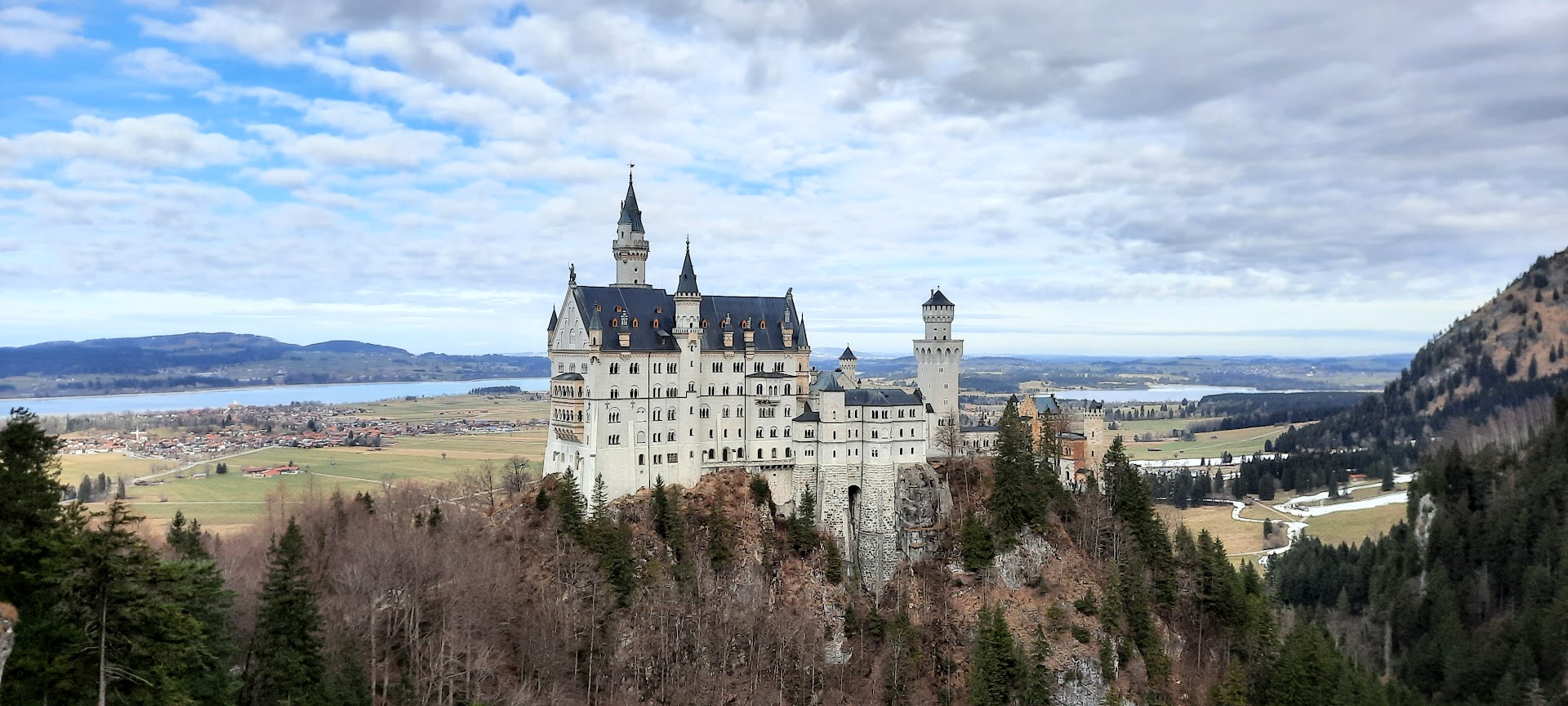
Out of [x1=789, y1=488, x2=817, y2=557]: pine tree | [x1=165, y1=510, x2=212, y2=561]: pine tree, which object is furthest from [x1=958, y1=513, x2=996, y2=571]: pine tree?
[x1=165, y1=510, x2=212, y2=561]: pine tree

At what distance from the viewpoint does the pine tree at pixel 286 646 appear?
49500 mm

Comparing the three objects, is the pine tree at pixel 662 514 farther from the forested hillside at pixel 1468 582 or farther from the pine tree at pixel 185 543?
the forested hillside at pixel 1468 582

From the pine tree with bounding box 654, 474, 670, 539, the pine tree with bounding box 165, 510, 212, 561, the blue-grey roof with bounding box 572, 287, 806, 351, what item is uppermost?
the blue-grey roof with bounding box 572, 287, 806, 351

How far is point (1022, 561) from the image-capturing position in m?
86.9

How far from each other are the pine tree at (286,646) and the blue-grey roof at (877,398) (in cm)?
4918

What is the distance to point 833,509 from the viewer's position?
91.2 metres

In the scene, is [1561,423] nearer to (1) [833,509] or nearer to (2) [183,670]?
(1) [833,509]

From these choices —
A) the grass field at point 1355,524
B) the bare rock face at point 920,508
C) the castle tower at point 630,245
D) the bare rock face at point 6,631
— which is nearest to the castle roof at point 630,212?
the castle tower at point 630,245

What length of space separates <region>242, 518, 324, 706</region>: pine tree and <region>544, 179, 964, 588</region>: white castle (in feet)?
113

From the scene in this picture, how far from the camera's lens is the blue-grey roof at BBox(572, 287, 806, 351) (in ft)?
290

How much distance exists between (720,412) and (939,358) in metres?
21.8

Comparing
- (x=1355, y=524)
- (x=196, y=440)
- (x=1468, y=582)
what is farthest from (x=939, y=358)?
(x=196, y=440)

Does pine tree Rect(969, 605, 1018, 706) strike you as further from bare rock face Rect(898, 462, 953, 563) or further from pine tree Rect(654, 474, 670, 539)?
pine tree Rect(654, 474, 670, 539)

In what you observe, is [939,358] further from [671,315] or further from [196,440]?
[196,440]
